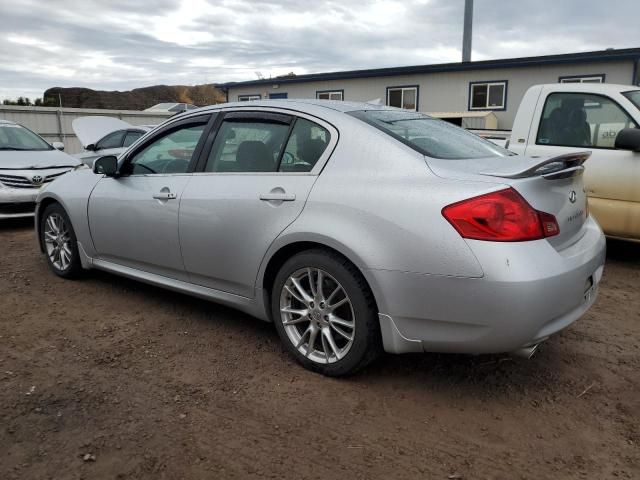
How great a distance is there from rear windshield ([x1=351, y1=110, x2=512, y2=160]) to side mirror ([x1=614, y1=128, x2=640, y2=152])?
2226 mm

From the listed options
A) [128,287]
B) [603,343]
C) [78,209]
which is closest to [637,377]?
[603,343]

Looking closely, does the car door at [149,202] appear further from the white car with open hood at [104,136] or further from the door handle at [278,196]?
the white car with open hood at [104,136]

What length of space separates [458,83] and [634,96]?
15.9m

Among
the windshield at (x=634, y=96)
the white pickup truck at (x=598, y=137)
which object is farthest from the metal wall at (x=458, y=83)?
the white pickup truck at (x=598, y=137)

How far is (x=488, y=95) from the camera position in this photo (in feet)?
65.8

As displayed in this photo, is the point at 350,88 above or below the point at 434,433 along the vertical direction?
above

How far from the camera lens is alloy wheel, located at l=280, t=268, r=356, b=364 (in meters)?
2.99

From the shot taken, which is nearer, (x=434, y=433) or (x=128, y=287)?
(x=434, y=433)

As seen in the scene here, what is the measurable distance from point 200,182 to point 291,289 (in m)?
1.05

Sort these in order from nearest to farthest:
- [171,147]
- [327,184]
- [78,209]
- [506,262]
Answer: [506,262], [327,184], [171,147], [78,209]

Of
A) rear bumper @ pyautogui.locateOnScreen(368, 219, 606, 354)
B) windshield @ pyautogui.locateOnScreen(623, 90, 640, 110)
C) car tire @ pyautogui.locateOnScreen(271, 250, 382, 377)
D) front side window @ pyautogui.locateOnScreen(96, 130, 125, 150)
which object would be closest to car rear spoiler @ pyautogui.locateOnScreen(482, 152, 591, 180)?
rear bumper @ pyautogui.locateOnScreen(368, 219, 606, 354)

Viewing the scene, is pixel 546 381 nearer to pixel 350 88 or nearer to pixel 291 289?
pixel 291 289

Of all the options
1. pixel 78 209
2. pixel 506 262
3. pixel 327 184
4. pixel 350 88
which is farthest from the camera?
pixel 350 88

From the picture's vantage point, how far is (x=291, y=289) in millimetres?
3170
